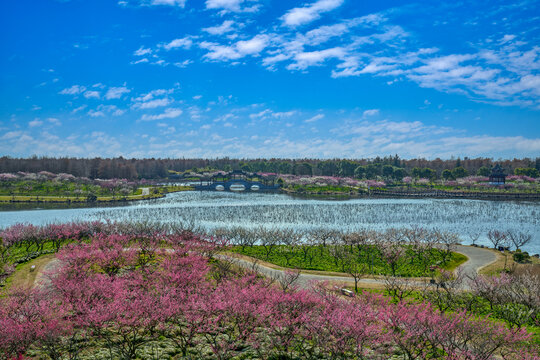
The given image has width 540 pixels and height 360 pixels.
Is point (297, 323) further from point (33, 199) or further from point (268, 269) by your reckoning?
point (33, 199)

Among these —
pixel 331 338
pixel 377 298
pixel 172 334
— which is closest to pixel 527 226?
pixel 377 298

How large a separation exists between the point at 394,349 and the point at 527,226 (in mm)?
65284

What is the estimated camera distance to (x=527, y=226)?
2621 inches

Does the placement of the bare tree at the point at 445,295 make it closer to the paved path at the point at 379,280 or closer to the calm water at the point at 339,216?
the paved path at the point at 379,280

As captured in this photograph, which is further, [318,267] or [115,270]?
[318,267]

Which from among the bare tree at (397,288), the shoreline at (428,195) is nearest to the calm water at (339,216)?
the shoreline at (428,195)

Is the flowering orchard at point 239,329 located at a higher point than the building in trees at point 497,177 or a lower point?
lower

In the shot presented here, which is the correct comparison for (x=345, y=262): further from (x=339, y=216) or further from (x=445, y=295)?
(x=339, y=216)

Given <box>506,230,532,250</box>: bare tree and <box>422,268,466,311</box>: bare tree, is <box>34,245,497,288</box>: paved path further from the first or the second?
<box>422,268,466,311</box>: bare tree

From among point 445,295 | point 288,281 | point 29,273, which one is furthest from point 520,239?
point 29,273

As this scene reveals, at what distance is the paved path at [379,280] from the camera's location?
32722 millimetres

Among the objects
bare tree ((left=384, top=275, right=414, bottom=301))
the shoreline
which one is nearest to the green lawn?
bare tree ((left=384, top=275, right=414, bottom=301))

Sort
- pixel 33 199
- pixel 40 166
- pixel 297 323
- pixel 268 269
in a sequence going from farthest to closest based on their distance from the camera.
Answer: pixel 40 166, pixel 33 199, pixel 268 269, pixel 297 323

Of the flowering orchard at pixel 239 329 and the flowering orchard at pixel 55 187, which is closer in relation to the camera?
the flowering orchard at pixel 239 329
